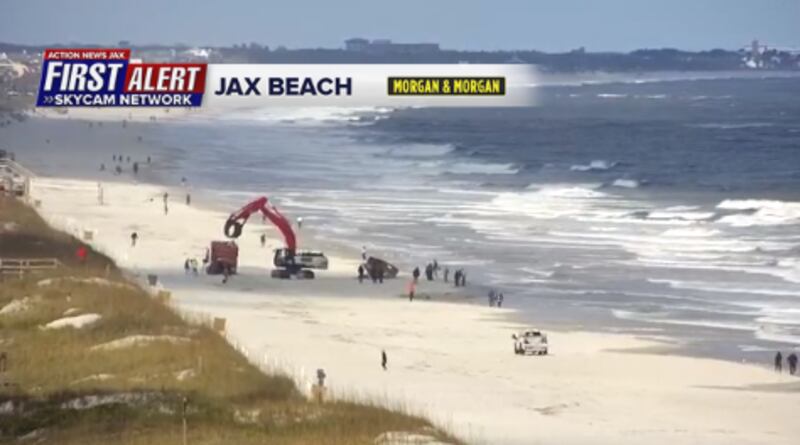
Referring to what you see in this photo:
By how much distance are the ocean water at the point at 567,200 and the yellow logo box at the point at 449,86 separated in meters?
5.50

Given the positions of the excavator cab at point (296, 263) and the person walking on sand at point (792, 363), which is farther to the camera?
the excavator cab at point (296, 263)

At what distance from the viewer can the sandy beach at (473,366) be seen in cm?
2372

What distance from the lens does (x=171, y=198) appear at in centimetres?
5619

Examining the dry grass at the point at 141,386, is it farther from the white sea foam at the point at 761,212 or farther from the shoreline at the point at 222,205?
the white sea foam at the point at 761,212

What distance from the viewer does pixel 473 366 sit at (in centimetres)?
2850

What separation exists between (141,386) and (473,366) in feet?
25.2

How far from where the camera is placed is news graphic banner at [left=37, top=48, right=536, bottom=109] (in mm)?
25031

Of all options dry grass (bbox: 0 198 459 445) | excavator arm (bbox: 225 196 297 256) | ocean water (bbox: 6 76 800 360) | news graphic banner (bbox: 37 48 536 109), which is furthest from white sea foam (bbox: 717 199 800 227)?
dry grass (bbox: 0 198 459 445)

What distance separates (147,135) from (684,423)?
68246 millimetres

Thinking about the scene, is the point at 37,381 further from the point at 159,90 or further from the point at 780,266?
the point at 780,266

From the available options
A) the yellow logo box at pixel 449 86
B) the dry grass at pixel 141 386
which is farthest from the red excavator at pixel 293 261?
the dry grass at pixel 141 386

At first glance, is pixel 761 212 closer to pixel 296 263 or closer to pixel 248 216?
pixel 248 216

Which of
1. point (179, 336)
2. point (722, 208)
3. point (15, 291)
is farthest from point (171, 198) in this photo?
point (179, 336)

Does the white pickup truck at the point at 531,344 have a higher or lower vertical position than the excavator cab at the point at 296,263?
lower
